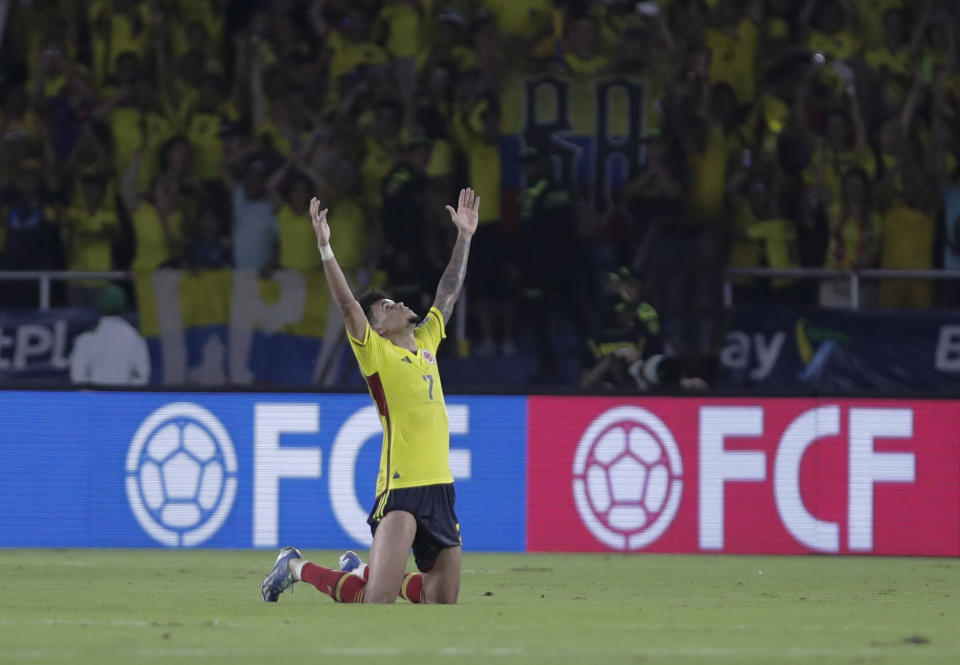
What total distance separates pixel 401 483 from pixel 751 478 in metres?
5.70

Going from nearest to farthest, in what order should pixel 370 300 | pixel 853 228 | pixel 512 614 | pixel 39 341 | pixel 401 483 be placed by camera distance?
pixel 512 614, pixel 401 483, pixel 370 300, pixel 39 341, pixel 853 228

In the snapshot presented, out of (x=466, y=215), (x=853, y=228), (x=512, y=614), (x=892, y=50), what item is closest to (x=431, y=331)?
(x=466, y=215)

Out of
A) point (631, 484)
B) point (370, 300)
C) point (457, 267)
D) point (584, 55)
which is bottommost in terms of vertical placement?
point (631, 484)

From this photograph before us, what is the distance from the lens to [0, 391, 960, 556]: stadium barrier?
1448 cm

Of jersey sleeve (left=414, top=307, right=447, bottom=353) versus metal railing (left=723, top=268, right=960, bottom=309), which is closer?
jersey sleeve (left=414, top=307, right=447, bottom=353)

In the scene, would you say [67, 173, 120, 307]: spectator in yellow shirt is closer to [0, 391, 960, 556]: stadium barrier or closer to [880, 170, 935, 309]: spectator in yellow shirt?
[0, 391, 960, 556]: stadium barrier

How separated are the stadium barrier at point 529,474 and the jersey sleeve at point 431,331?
4505 mm

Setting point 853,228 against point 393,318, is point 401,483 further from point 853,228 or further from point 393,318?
point 853,228

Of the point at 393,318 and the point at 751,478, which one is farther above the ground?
the point at 393,318

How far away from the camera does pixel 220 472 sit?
14477mm

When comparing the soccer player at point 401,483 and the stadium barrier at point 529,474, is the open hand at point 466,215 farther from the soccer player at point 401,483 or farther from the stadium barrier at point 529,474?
the stadium barrier at point 529,474

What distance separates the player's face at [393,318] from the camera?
970 cm

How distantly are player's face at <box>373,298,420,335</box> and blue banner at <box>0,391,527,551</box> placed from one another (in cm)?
477

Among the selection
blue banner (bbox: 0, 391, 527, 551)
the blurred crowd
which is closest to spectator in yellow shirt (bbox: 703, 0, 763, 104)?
the blurred crowd
